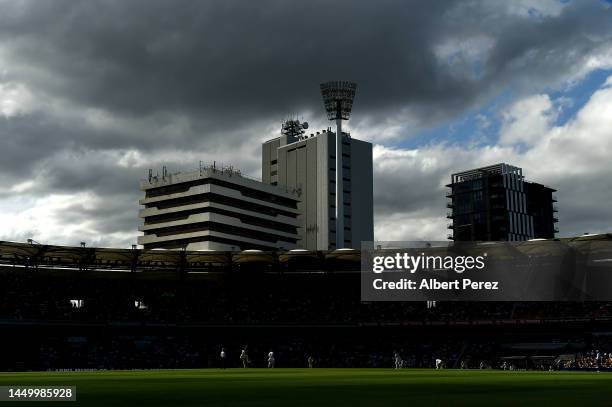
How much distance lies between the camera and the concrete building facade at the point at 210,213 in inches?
6575

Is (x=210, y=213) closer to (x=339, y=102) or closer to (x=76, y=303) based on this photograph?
(x=339, y=102)

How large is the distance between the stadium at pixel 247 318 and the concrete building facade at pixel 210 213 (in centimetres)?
7095

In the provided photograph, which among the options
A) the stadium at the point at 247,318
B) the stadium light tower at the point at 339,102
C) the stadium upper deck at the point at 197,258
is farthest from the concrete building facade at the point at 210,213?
the stadium upper deck at the point at 197,258

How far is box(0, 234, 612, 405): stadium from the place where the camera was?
267 ft

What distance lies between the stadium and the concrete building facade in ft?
233

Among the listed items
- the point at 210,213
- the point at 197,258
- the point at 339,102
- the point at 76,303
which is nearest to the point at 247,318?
the point at 197,258

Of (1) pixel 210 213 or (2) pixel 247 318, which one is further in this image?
(1) pixel 210 213

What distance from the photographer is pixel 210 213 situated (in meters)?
166

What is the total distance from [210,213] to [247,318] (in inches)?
3126

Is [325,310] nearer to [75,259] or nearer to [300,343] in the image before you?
[300,343]

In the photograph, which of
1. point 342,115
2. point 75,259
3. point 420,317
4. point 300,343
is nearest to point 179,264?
point 75,259

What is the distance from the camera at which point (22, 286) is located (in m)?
87.2

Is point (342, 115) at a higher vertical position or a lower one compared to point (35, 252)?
higher

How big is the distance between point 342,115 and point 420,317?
5368 cm
